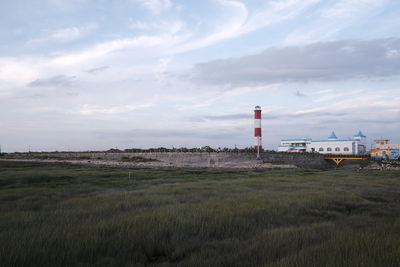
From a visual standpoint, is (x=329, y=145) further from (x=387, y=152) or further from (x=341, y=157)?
(x=387, y=152)

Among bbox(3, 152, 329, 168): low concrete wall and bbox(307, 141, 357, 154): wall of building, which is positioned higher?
bbox(307, 141, 357, 154): wall of building

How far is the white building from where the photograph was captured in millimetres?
61500

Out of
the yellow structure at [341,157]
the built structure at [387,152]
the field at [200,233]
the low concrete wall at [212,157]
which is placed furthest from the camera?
the built structure at [387,152]

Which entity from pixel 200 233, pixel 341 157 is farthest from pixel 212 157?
pixel 200 233

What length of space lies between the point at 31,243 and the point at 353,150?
6525 centimetres

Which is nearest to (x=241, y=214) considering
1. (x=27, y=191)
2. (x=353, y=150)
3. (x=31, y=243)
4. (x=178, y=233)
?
(x=178, y=233)

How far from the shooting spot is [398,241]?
17.0 ft

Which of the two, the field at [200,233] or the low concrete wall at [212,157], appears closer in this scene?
the field at [200,233]

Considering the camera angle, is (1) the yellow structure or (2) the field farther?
(1) the yellow structure

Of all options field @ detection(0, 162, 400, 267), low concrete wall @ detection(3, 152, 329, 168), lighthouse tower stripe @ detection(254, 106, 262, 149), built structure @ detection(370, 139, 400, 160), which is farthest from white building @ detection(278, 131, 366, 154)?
field @ detection(0, 162, 400, 267)

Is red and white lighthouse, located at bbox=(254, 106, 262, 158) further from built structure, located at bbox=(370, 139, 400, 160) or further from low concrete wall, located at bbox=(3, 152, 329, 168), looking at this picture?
built structure, located at bbox=(370, 139, 400, 160)

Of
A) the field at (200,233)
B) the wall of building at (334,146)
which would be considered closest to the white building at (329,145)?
the wall of building at (334,146)

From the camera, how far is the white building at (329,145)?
61.5 m

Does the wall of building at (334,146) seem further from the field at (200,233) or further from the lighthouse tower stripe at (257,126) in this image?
the field at (200,233)
